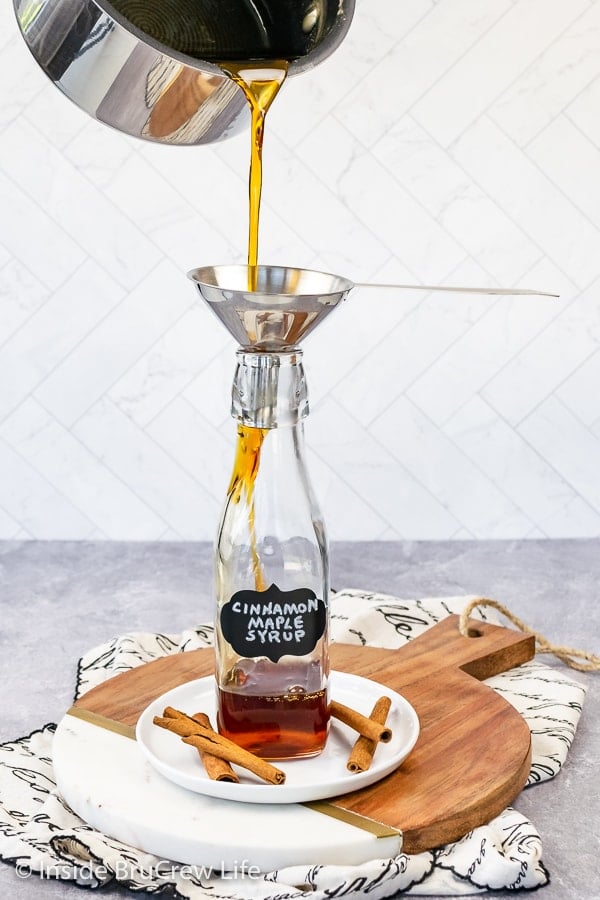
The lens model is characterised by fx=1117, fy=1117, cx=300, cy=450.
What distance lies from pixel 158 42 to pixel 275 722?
24.9 inches

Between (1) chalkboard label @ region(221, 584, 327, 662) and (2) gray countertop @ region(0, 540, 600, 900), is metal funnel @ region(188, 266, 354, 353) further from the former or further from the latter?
(2) gray countertop @ region(0, 540, 600, 900)

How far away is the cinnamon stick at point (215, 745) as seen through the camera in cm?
92

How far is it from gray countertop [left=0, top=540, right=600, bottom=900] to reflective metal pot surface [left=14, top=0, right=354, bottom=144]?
0.70 m

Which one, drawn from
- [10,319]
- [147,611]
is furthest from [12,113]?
Answer: [147,611]

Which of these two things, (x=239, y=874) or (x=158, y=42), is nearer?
(x=239, y=874)

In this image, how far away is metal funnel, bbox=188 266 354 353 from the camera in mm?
882

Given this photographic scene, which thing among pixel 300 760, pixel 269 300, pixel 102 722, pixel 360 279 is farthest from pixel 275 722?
pixel 360 279

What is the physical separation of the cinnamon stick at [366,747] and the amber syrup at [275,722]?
39mm

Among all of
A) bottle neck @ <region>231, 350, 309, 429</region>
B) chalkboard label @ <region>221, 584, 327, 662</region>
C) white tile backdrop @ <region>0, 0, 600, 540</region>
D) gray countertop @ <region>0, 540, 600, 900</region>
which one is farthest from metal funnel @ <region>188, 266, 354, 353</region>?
white tile backdrop @ <region>0, 0, 600, 540</region>

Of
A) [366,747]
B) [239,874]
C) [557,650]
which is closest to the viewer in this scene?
[239,874]

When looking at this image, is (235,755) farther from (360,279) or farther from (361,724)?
(360,279)

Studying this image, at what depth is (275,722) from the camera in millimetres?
972

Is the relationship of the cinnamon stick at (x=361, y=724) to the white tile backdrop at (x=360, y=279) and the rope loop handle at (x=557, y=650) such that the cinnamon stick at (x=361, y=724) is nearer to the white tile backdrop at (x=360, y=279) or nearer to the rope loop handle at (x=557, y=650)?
the rope loop handle at (x=557, y=650)

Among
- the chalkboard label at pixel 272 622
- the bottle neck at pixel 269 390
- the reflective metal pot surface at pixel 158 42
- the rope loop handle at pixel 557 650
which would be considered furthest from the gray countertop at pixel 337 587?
the reflective metal pot surface at pixel 158 42
